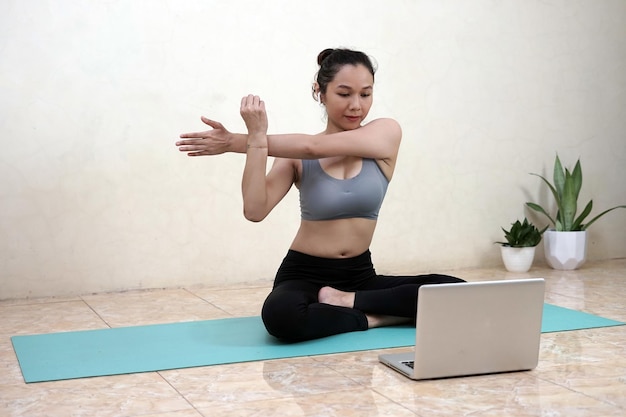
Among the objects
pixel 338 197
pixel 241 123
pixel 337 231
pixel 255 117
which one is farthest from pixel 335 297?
pixel 241 123

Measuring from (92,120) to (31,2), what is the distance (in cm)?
51

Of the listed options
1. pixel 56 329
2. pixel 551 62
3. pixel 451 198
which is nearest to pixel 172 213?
pixel 56 329

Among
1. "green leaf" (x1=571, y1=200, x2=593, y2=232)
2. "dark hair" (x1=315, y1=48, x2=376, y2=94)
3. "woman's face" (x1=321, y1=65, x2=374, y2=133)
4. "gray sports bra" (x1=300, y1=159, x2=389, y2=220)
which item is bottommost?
"green leaf" (x1=571, y1=200, x2=593, y2=232)

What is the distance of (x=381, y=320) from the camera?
2.68 m

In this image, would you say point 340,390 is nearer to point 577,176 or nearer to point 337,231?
point 337,231

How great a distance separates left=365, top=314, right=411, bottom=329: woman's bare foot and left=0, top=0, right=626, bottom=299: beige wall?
3.92 ft

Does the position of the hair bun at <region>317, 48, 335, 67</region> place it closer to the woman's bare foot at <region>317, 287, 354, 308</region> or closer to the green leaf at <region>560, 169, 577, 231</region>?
the woman's bare foot at <region>317, 287, 354, 308</region>

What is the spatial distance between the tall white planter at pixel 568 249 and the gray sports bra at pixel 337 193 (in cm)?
166

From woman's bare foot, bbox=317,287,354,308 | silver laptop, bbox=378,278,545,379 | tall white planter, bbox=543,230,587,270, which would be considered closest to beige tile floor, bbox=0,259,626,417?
silver laptop, bbox=378,278,545,379

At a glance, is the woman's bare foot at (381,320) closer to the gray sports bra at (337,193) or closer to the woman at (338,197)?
the woman at (338,197)

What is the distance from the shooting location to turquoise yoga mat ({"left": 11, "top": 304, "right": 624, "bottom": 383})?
2.25m

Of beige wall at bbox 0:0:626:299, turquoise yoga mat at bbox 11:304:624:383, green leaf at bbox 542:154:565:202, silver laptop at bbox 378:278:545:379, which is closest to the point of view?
silver laptop at bbox 378:278:545:379

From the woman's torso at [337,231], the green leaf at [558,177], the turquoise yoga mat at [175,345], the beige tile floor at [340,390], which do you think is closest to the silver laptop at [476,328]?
the beige tile floor at [340,390]

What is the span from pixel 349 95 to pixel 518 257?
168 cm
